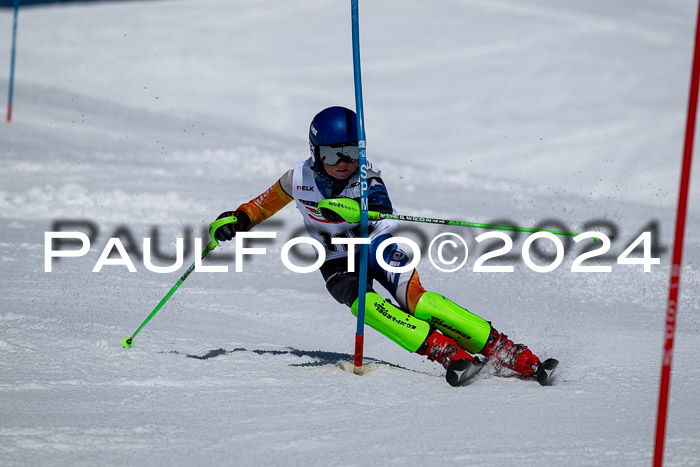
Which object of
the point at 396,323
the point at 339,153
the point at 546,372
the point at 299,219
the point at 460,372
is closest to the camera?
the point at 460,372

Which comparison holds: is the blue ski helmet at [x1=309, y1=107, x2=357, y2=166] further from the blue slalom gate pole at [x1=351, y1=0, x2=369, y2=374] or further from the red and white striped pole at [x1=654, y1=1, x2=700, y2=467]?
the red and white striped pole at [x1=654, y1=1, x2=700, y2=467]

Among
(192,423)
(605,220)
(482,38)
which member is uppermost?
(482,38)

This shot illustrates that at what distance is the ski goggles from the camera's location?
4.34 m

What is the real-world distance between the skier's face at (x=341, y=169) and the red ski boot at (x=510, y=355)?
108 cm

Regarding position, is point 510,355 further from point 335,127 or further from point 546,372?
point 335,127

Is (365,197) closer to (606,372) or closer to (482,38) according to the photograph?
(606,372)

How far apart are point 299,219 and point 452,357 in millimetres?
5864

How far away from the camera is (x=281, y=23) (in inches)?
891

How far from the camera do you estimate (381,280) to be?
15.0 ft

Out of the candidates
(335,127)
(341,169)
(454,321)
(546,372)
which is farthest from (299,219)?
(546,372)

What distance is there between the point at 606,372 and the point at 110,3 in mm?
23598

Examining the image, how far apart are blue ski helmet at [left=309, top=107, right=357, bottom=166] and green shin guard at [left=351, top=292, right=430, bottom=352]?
790mm

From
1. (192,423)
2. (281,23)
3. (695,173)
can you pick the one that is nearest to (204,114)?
(281,23)

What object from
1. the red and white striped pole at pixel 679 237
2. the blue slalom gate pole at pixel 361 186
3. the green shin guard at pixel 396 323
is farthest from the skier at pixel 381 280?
the red and white striped pole at pixel 679 237
